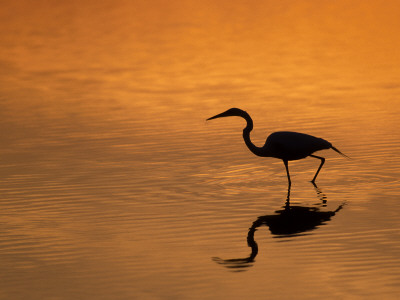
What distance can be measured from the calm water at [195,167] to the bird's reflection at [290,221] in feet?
0.14

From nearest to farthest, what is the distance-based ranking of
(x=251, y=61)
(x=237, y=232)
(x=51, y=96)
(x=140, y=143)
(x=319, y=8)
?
(x=237, y=232) < (x=140, y=143) < (x=51, y=96) < (x=251, y=61) < (x=319, y=8)

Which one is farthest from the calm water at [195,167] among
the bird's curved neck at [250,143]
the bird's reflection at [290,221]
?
the bird's curved neck at [250,143]

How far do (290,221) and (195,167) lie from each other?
13.6ft

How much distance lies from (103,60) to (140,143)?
1238cm

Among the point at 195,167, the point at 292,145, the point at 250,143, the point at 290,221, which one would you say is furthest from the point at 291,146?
the point at 290,221

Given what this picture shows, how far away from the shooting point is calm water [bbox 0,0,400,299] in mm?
12469

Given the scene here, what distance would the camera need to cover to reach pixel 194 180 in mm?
17766

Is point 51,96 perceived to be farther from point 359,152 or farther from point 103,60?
point 359,152

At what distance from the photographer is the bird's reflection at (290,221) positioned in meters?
13.7

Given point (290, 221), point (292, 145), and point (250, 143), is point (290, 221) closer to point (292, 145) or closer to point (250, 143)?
point (292, 145)

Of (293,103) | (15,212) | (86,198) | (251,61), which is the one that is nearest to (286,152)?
(86,198)

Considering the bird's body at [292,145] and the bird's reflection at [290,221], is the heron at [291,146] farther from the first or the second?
the bird's reflection at [290,221]

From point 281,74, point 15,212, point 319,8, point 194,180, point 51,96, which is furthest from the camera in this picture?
point 319,8

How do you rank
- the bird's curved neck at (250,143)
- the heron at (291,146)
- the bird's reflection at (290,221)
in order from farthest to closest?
1. the bird's curved neck at (250,143)
2. the heron at (291,146)
3. the bird's reflection at (290,221)
